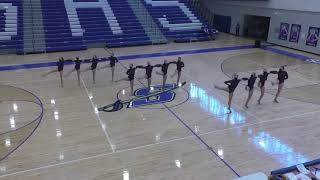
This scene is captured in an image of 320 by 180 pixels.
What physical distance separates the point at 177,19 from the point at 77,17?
8.22 metres

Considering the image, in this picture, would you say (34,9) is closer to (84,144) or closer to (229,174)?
(84,144)

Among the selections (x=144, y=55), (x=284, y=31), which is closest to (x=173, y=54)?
(x=144, y=55)

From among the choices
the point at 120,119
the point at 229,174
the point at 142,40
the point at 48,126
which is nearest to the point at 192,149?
the point at 229,174

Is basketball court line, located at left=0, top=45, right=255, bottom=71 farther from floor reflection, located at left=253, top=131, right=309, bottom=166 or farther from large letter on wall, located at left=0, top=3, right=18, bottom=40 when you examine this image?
floor reflection, located at left=253, top=131, right=309, bottom=166

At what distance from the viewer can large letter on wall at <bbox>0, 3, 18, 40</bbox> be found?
2050 cm

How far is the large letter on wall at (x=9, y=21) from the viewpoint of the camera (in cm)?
2050

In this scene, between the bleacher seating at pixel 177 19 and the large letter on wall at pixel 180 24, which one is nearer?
the bleacher seating at pixel 177 19

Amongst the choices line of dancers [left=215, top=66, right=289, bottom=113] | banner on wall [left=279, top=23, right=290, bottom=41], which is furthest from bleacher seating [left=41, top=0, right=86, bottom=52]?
banner on wall [left=279, top=23, right=290, bottom=41]

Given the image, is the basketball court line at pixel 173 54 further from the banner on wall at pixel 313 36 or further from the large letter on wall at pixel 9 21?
the large letter on wall at pixel 9 21

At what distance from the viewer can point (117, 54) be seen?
65.6 feet

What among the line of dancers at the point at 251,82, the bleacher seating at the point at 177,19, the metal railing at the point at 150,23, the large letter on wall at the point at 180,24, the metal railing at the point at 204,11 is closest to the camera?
the line of dancers at the point at 251,82

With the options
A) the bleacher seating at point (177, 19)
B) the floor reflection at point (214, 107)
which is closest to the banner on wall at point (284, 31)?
the bleacher seating at point (177, 19)

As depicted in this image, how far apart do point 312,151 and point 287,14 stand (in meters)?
15.8

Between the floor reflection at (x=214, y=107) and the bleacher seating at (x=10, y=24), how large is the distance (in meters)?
13.2
